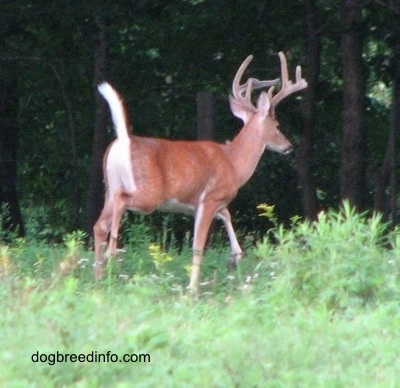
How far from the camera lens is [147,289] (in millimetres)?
6859

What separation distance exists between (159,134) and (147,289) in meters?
7.79

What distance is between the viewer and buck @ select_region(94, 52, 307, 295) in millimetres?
8867

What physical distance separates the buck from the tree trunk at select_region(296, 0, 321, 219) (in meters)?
2.25

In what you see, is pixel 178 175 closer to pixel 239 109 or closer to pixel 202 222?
pixel 202 222

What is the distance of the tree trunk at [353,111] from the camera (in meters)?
11.9

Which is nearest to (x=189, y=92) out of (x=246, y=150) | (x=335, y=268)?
(x=246, y=150)

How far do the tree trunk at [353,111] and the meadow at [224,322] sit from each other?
3558mm

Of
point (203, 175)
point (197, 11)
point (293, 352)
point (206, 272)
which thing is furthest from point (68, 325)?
point (197, 11)

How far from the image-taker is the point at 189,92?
14414 millimetres

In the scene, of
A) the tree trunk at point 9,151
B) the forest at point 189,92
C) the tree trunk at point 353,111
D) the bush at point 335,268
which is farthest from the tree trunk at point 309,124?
the bush at point 335,268

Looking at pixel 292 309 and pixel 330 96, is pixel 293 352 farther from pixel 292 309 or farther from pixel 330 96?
pixel 330 96

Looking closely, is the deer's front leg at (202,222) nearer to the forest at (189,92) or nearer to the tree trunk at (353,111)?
the forest at (189,92)

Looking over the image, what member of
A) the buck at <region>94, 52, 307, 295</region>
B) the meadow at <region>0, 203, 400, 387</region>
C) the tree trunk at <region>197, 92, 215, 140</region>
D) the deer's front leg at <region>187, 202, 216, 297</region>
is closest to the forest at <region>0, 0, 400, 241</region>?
the tree trunk at <region>197, 92, 215, 140</region>

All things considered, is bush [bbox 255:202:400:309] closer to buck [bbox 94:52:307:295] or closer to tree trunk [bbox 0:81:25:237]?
buck [bbox 94:52:307:295]
